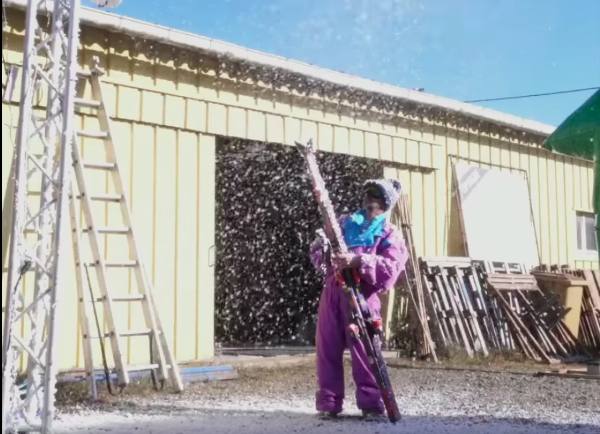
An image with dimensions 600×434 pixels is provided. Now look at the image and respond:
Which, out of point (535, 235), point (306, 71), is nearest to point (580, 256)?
point (535, 235)

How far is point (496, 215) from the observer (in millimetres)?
12141

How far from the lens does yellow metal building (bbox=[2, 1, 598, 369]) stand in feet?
26.6

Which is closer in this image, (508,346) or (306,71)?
(306,71)

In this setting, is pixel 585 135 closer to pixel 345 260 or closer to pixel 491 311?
pixel 345 260

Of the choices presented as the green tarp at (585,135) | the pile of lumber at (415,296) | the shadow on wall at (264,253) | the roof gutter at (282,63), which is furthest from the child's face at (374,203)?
the shadow on wall at (264,253)

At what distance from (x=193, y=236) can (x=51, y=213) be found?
3.15 meters

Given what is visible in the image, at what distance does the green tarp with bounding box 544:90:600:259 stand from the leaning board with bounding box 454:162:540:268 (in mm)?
6505

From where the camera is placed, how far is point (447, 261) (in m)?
11.0

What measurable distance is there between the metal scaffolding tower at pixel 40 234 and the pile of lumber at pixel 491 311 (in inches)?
228

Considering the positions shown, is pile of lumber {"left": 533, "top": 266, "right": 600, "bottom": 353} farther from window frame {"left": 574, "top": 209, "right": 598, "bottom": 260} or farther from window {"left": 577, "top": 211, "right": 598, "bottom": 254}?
window {"left": 577, "top": 211, "right": 598, "bottom": 254}

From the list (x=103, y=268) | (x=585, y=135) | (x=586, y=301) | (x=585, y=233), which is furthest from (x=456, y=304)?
(x=585, y=135)

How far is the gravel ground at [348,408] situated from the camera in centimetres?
562

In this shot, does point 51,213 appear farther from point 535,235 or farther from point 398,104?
point 535,235

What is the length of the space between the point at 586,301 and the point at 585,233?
266 centimetres
